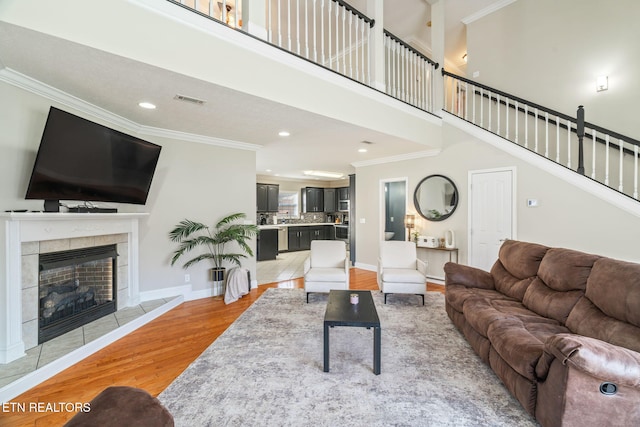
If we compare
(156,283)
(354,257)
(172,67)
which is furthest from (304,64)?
(354,257)

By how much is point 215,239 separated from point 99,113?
2.12 metres

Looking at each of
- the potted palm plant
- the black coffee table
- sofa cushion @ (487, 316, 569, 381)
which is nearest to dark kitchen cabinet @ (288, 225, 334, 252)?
the potted palm plant

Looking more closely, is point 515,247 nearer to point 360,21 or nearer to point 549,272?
point 549,272

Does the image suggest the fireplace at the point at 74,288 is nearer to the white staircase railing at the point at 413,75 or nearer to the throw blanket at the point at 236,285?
the throw blanket at the point at 236,285

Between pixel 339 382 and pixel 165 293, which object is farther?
pixel 165 293

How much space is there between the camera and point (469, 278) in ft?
10.7

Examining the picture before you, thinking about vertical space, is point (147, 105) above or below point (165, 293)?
above

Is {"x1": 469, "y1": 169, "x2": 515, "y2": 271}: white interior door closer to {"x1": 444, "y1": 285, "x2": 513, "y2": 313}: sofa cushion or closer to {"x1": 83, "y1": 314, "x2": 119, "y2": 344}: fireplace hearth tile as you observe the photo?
{"x1": 444, "y1": 285, "x2": 513, "y2": 313}: sofa cushion

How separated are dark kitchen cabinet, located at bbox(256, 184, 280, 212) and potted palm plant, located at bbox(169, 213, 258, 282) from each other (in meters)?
4.05

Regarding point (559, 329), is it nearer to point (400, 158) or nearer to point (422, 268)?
point (422, 268)

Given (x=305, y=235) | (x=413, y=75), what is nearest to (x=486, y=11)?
(x=413, y=75)

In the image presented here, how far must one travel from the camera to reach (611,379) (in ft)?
4.57

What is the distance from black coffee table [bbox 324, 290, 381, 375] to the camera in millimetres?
2268

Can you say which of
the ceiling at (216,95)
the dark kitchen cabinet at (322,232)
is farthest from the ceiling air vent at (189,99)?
the dark kitchen cabinet at (322,232)
